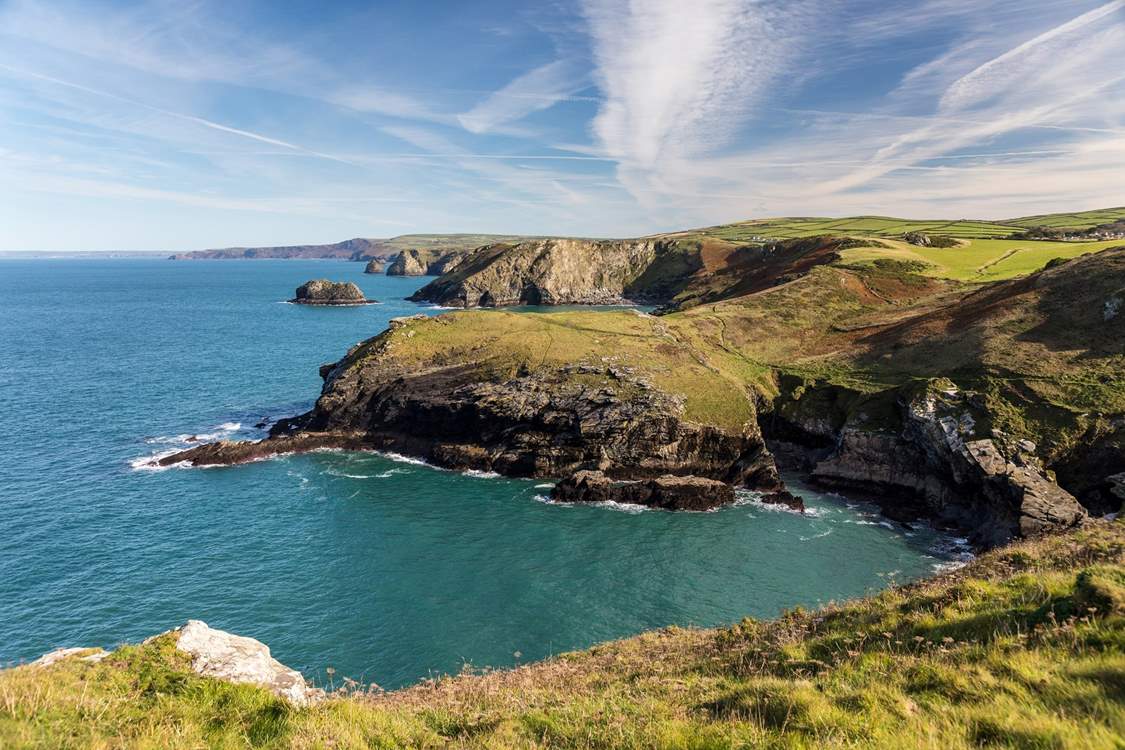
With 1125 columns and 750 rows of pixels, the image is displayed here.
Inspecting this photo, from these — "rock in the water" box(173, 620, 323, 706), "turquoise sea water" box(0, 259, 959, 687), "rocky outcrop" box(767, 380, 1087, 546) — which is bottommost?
"turquoise sea water" box(0, 259, 959, 687)

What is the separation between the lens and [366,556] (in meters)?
41.9

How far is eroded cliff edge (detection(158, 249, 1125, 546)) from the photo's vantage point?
46.1 m

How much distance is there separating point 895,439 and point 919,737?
54880 millimetres

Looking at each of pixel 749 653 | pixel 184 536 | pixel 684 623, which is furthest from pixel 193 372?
pixel 749 653

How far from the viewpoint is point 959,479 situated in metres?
48.1

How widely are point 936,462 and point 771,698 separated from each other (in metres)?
51.7

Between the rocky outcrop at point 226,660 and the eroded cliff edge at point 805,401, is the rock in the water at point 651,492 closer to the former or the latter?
the eroded cliff edge at point 805,401

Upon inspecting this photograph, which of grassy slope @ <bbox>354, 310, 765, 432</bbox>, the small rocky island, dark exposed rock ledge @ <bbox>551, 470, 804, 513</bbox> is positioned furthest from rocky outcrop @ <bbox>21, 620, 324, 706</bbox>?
the small rocky island

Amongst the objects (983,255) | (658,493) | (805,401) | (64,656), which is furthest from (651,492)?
(983,255)

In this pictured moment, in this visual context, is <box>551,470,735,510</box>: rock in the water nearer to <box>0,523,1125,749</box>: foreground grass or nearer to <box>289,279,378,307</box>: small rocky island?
<box>0,523,1125,749</box>: foreground grass

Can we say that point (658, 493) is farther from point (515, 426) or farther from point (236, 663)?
point (236, 663)

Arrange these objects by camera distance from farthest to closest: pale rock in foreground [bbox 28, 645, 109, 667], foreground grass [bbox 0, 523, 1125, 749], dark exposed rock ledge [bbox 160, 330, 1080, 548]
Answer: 1. dark exposed rock ledge [bbox 160, 330, 1080, 548]
2. pale rock in foreground [bbox 28, 645, 109, 667]
3. foreground grass [bbox 0, 523, 1125, 749]

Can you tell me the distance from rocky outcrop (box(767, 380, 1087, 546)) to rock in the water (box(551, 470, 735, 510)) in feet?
45.1

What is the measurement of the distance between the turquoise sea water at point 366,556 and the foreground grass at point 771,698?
16.2 metres
